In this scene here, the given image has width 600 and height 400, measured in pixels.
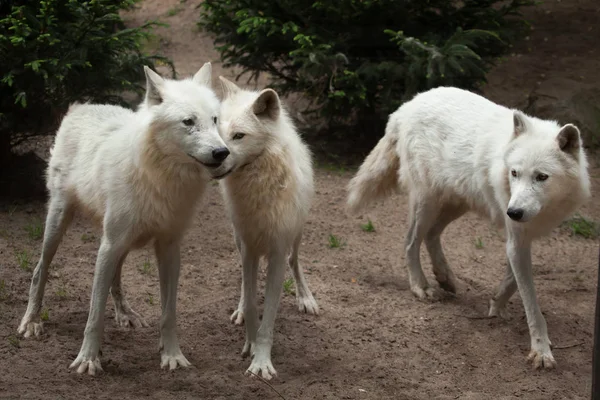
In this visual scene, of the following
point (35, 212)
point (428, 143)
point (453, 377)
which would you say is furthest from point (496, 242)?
point (35, 212)

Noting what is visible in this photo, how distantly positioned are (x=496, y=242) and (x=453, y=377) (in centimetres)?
293

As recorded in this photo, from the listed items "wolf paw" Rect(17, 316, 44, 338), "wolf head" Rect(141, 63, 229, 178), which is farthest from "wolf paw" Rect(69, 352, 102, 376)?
"wolf head" Rect(141, 63, 229, 178)

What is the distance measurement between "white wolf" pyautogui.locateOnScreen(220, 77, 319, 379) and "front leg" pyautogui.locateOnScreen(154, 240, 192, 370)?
0.48 m

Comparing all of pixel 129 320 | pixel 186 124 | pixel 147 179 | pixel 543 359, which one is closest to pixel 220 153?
pixel 186 124

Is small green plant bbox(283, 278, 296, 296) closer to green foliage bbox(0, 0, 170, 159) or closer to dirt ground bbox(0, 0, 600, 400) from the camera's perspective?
dirt ground bbox(0, 0, 600, 400)

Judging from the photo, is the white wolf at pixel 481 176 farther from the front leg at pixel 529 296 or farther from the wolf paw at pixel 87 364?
the wolf paw at pixel 87 364

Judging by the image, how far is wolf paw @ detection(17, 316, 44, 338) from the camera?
530 centimetres

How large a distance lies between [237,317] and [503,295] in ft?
6.92

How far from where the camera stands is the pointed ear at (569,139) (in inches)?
199

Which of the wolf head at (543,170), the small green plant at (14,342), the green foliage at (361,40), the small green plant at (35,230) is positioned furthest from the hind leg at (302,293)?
the green foliage at (361,40)

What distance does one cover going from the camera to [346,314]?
20.1 ft

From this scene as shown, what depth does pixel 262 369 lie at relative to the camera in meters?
4.96

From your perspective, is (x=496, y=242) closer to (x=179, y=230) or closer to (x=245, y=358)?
(x=245, y=358)

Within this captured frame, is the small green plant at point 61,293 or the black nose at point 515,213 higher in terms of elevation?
the black nose at point 515,213
